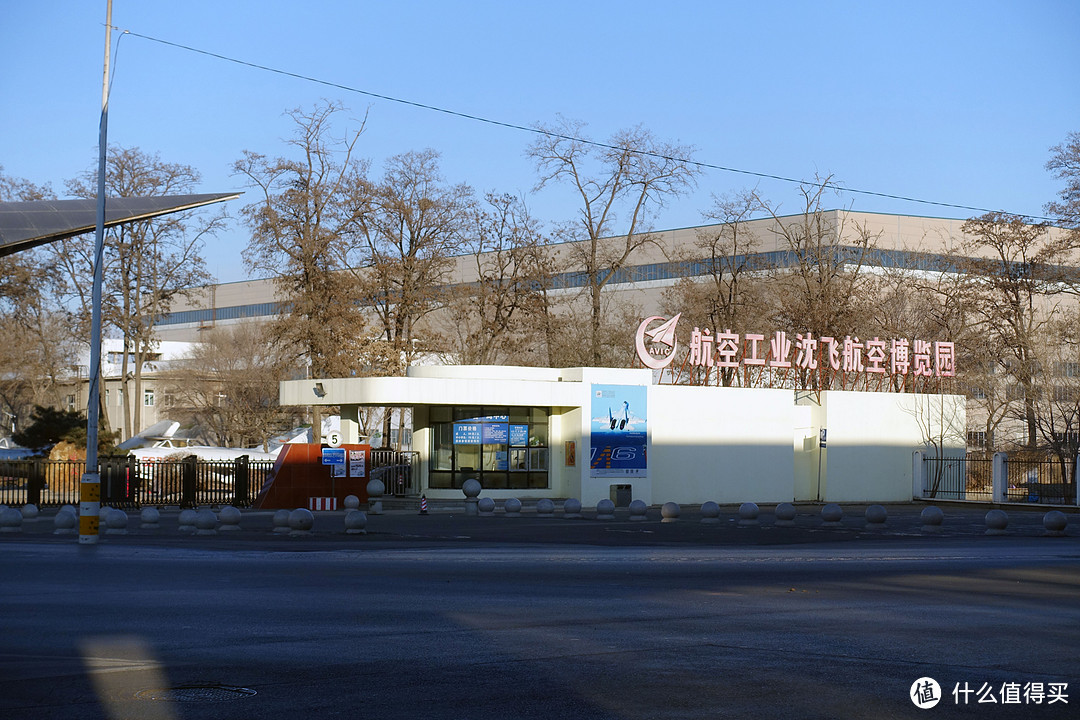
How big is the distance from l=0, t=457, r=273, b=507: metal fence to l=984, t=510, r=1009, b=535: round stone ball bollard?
21.2 meters

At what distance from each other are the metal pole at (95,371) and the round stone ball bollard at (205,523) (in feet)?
7.01

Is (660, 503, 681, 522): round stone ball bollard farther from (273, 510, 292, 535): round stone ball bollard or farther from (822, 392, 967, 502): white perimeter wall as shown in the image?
(822, 392, 967, 502): white perimeter wall

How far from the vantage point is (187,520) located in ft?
80.9

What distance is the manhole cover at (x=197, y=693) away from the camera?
7625mm

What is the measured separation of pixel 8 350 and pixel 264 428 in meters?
13.8

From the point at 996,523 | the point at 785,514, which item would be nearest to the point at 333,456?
the point at 785,514

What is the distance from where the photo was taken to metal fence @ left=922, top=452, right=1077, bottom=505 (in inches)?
1649

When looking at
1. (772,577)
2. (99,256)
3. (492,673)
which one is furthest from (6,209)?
(492,673)

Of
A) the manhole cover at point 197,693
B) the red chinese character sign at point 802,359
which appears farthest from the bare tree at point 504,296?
the manhole cover at point 197,693

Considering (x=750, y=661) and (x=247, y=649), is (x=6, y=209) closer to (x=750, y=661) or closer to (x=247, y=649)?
(x=247, y=649)

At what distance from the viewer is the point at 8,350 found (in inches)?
2345

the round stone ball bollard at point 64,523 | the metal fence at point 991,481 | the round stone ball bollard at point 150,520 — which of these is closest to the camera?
the round stone ball bollard at point 64,523

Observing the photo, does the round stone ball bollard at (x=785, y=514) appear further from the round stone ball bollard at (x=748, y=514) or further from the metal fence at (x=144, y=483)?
the metal fence at (x=144, y=483)

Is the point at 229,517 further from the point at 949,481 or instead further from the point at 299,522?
the point at 949,481
